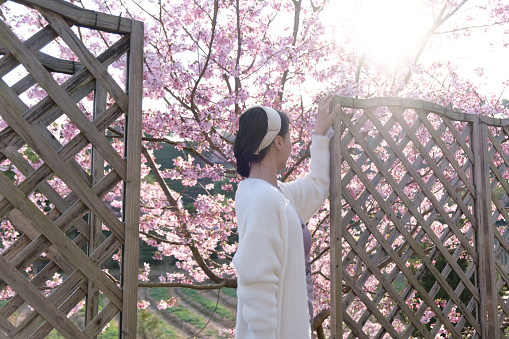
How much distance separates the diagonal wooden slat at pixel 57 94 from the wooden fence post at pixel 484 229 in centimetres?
213

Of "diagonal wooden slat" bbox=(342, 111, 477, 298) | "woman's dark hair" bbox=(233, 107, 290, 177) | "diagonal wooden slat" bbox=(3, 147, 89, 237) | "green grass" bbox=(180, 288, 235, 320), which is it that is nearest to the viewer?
"woman's dark hair" bbox=(233, 107, 290, 177)

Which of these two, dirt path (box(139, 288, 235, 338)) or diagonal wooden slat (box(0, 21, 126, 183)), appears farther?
dirt path (box(139, 288, 235, 338))

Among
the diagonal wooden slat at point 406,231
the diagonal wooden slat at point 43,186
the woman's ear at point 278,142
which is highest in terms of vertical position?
the diagonal wooden slat at point 406,231

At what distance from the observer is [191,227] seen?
3.71m

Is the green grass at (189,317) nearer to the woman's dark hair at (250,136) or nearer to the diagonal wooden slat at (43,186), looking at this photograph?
the diagonal wooden slat at (43,186)

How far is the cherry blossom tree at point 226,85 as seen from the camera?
3482 millimetres

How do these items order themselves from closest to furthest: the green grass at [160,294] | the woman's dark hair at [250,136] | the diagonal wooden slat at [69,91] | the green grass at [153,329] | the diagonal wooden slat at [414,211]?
the diagonal wooden slat at [69,91] < the woman's dark hair at [250,136] < the diagonal wooden slat at [414,211] < the green grass at [153,329] < the green grass at [160,294]

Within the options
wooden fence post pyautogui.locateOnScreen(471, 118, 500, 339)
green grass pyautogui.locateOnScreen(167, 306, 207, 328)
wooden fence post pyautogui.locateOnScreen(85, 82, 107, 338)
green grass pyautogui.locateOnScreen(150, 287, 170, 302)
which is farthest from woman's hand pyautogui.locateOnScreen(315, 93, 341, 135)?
green grass pyautogui.locateOnScreen(150, 287, 170, 302)

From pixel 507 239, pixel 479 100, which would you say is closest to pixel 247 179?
pixel 507 239

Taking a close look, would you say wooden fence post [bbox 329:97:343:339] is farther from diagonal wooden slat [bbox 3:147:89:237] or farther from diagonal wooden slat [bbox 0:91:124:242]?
diagonal wooden slat [bbox 3:147:89:237]

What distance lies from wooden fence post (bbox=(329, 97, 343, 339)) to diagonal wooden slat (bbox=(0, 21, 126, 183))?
993 mm

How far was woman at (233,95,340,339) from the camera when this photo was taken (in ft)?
4.75

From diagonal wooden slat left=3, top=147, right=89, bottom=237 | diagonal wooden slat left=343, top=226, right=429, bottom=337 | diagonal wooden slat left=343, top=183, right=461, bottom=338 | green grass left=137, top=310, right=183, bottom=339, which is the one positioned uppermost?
diagonal wooden slat left=343, top=183, right=461, bottom=338

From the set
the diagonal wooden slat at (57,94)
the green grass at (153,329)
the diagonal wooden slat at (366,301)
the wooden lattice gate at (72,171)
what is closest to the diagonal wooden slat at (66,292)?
the wooden lattice gate at (72,171)
